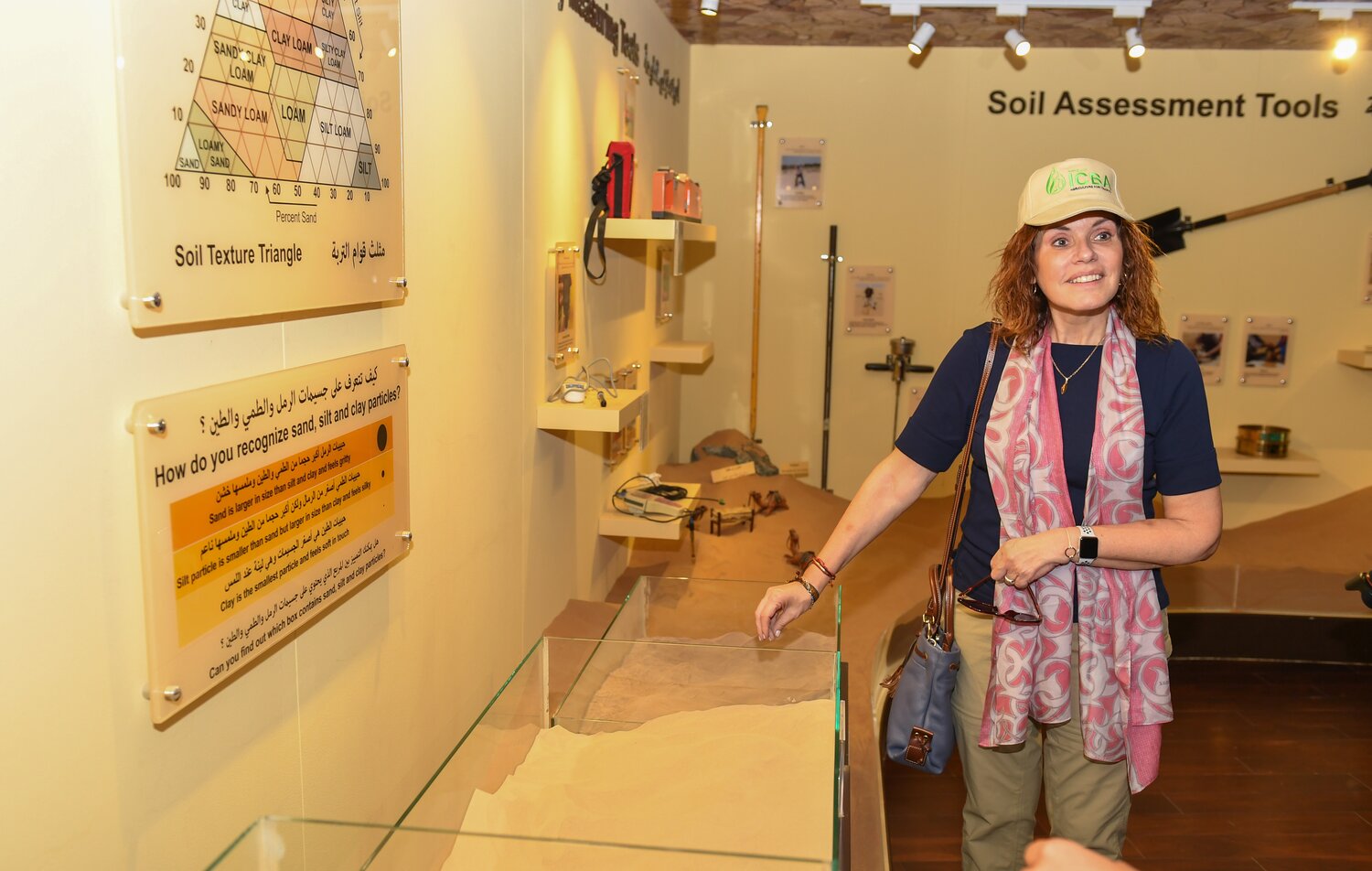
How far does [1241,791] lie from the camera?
3.73 meters

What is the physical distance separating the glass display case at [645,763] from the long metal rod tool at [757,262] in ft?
13.5

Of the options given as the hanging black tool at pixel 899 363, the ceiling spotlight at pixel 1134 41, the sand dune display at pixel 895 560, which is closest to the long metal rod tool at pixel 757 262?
the sand dune display at pixel 895 560

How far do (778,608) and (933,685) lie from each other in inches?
12.1

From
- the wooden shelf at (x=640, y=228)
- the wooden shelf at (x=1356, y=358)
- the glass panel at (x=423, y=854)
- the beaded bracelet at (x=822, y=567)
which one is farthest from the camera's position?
the wooden shelf at (x=1356, y=358)

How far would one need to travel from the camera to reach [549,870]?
3.73ft

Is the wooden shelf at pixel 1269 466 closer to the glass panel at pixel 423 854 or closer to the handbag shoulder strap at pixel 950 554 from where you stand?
the handbag shoulder strap at pixel 950 554

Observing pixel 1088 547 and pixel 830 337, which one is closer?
pixel 1088 547

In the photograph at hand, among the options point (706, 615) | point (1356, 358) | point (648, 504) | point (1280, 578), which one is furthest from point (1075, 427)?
point (1356, 358)

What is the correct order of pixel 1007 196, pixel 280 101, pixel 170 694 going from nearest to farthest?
pixel 170 694 < pixel 280 101 < pixel 1007 196

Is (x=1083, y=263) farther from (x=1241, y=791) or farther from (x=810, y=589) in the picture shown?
(x=1241, y=791)

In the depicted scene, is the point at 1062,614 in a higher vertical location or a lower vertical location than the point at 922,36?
lower

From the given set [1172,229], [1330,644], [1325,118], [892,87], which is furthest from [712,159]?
[1330,644]

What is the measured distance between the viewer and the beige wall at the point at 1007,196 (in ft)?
19.6

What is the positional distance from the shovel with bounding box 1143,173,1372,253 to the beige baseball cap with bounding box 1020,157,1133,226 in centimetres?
440
